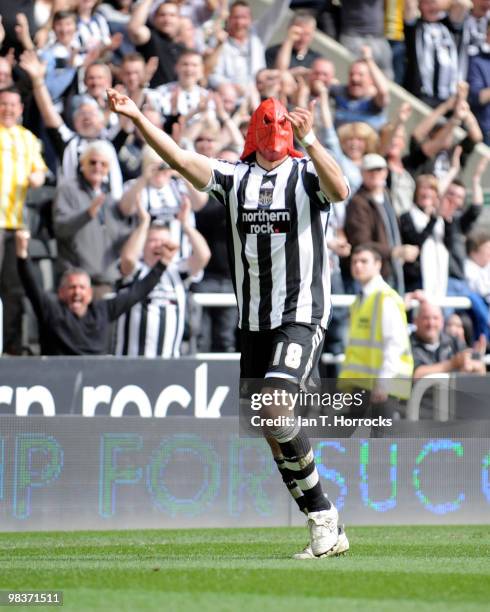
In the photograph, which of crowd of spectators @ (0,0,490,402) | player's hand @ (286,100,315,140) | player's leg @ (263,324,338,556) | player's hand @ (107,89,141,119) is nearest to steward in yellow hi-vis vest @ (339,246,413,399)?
crowd of spectators @ (0,0,490,402)

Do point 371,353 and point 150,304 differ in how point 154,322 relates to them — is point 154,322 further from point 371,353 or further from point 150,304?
point 371,353

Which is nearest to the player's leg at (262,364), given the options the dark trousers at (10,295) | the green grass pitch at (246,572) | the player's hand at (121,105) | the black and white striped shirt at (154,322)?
the green grass pitch at (246,572)

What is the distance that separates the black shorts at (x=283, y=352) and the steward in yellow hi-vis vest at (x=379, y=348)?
3421 mm

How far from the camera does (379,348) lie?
37.5 ft

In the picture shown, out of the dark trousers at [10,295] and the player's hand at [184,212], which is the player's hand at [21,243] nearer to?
the dark trousers at [10,295]

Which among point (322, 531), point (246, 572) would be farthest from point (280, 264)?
point (246, 572)

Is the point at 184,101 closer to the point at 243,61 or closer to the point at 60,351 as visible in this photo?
the point at 243,61

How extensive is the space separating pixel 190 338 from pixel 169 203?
4.27 ft

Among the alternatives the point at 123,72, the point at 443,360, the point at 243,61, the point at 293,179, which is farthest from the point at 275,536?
the point at 243,61

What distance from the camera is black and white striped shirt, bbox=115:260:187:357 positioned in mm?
12227

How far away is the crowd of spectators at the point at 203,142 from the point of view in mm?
12398

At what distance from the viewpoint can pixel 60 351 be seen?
11.8 metres

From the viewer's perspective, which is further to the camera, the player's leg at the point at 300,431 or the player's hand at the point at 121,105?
the player's leg at the point at 300,431

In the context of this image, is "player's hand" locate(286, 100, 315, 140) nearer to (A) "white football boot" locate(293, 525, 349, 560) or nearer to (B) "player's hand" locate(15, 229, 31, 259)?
(A) "white football boot" locate(293, 525, 349, 560)
